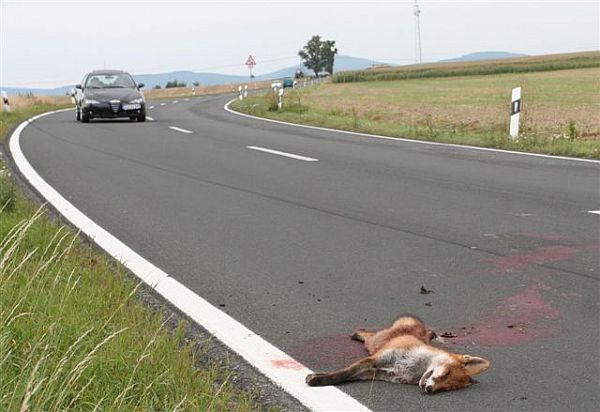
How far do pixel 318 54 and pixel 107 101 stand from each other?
12387cm

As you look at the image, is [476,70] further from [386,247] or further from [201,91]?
[386,247]

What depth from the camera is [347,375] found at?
353 centimetres

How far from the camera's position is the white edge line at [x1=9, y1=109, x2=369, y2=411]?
3.36 meters

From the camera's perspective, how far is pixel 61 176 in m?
10.6

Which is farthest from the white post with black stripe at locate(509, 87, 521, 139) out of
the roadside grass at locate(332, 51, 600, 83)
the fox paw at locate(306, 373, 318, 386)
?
the roadside grass at locate(332, 51, 600, 83)

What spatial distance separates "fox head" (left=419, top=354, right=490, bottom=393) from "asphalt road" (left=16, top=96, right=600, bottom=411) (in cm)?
5

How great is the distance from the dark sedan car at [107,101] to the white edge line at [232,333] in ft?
51.9

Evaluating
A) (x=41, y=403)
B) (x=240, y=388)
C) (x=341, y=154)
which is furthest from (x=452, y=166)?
(x=41, y=403)

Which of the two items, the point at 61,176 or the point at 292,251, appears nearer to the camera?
the point at 292,251

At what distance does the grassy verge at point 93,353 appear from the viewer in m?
2.82

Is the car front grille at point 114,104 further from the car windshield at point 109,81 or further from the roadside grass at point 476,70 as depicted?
the roadside grass at point 476,70

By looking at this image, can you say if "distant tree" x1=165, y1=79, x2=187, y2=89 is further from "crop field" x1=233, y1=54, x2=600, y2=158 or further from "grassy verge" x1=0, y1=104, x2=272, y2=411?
"grassy verge" x1=0, y1=104, x2=272, y2=411

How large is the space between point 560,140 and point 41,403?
13.3 metres

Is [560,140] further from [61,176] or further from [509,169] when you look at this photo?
[61,176]
